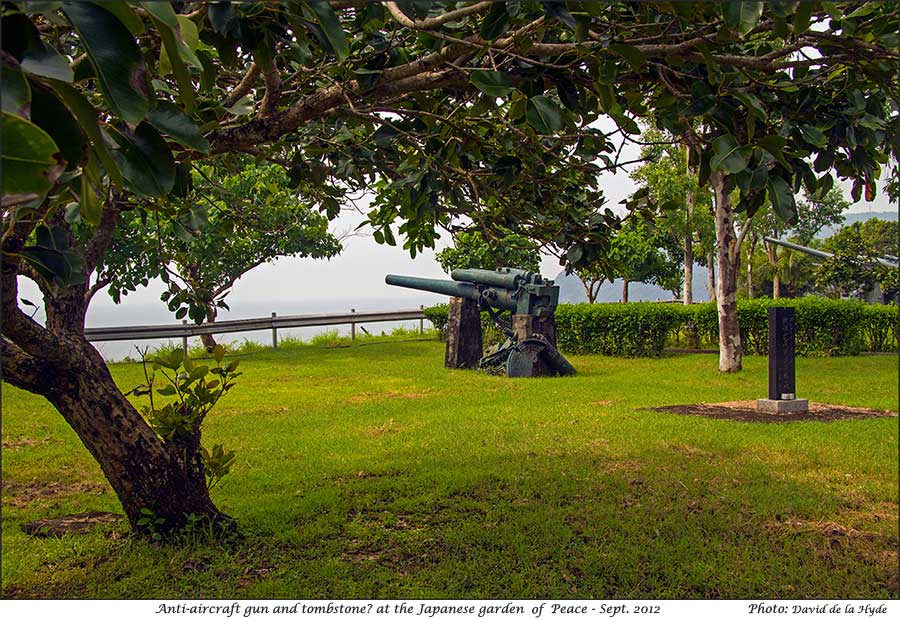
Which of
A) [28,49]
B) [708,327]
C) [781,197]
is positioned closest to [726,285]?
[708,327]

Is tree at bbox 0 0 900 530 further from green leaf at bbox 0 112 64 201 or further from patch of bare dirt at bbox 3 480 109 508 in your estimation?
patch of bare dirt at bbox 3 480 109 508

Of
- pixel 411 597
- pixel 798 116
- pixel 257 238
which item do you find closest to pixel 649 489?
pixel 411 597

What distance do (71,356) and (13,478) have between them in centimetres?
286

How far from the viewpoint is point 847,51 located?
238cm

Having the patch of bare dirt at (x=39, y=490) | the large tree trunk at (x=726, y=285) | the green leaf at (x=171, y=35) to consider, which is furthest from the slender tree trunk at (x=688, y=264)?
the green leaf at (x=171, y=35)

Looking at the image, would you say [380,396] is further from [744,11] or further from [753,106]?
[744,11]

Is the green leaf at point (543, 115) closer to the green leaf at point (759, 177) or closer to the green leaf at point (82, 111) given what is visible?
the green leaf at point (759, 177)

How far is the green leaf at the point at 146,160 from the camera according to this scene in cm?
141

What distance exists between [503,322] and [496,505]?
8.16 meters

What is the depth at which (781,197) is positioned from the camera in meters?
2.10

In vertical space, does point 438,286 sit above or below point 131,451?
above

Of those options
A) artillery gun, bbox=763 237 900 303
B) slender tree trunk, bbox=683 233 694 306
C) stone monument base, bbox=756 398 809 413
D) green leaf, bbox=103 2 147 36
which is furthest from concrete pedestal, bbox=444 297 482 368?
green leaf, bbox=103 2 147 36

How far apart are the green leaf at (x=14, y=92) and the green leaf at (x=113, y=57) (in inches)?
3.9

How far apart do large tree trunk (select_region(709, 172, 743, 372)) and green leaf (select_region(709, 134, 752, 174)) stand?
10.1 metres
